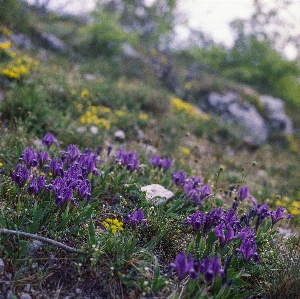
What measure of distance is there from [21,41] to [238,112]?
675cm

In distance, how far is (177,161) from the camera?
5094 millimetres

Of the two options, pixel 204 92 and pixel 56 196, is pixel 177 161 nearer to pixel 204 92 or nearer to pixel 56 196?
pixel 56 196

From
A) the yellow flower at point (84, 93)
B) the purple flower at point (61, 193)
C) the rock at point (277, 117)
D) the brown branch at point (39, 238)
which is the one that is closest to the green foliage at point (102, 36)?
the yellow flower at point (84, 93)

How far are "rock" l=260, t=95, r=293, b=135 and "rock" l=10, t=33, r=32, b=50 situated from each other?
311 inches

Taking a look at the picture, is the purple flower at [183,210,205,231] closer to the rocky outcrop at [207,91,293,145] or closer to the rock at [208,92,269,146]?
the rocky outcrop at [207,91,293,145]

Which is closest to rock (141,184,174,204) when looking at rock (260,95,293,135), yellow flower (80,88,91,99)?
yellow flower (80,88,91,99)

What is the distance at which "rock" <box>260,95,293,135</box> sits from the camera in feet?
37.1

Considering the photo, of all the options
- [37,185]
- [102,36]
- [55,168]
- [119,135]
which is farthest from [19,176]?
[102,36]

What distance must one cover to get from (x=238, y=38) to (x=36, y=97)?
10.9 metres

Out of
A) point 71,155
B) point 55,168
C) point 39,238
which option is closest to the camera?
point 39,238

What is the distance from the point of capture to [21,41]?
9.14 m

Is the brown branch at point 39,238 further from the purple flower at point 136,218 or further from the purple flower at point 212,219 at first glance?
the purple flower at point 212,219

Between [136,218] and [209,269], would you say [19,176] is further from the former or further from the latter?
[209,269]

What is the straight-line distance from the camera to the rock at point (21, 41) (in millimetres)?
8875
